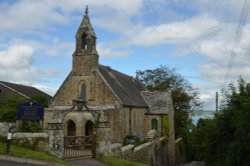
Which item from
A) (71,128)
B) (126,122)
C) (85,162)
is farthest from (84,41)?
(85,162)

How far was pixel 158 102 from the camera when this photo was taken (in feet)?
141

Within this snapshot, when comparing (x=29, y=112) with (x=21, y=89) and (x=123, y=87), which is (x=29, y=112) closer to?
(x=123, y=87)

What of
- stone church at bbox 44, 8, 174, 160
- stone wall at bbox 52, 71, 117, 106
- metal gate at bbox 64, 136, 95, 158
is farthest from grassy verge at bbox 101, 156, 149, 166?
stone wall at bbox 52, 71, 117, 106

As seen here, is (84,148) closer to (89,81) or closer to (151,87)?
(89,81)

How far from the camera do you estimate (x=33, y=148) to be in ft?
58.6

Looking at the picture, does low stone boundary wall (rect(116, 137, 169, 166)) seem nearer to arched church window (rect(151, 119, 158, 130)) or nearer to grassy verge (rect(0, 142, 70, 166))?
arched church window (rect(151, 119, 158, 130))

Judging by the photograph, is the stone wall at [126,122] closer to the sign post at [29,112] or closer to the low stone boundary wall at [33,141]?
the sign post at [29,112]

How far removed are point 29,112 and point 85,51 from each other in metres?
20.1

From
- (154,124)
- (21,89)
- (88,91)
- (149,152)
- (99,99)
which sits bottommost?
(149,152)

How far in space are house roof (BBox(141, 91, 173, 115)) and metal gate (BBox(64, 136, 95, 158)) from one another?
2088 centimetres

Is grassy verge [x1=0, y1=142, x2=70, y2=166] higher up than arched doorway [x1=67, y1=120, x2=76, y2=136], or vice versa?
arched doorway [x1=67, y1=120, x2=76, y2=136]

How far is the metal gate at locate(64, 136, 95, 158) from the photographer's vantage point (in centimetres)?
2031

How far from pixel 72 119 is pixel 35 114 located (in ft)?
53.5

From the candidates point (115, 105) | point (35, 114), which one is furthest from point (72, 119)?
point (35, 114)
